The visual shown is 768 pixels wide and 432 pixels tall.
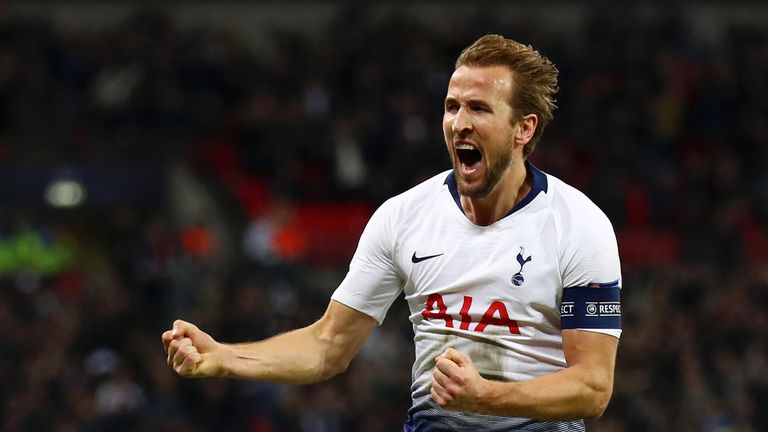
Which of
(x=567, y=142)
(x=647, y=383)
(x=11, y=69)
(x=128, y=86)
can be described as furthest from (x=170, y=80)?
(x=647, y=383)

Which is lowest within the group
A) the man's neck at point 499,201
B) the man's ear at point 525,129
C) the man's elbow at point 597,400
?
the man's elbow at point 597,400

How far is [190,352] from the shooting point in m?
4.51

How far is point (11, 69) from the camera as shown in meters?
15.3

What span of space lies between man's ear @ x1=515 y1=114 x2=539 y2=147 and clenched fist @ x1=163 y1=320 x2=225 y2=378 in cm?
122

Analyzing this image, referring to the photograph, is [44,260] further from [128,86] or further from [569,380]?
[569,380]

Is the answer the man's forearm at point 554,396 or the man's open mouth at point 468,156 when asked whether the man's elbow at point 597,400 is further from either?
the man's open mouth at point 468,156

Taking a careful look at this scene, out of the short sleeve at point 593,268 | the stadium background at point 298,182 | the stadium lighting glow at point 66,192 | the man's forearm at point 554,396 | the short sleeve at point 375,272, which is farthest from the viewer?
the stadium lighting glow at point 66,192

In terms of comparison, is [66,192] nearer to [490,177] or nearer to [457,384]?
[490,177]

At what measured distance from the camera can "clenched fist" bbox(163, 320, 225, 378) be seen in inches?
177

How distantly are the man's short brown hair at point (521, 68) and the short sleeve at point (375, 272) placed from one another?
0.61 meters

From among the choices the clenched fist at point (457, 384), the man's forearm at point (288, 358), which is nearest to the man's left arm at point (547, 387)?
the clenched fist at point (457, 384)

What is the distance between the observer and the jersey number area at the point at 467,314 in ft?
15.0

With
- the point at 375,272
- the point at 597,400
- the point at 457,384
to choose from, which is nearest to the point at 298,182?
the point at 375,272

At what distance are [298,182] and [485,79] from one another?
996 centimetres
